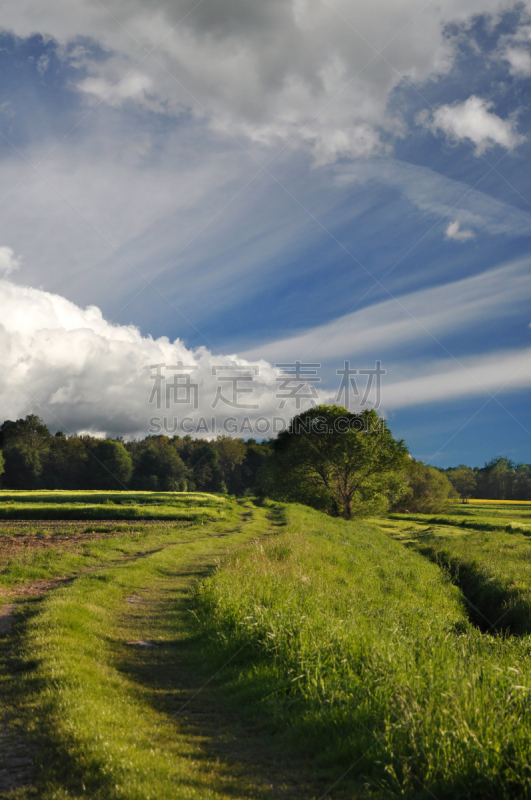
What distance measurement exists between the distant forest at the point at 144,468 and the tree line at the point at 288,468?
0.81 feet

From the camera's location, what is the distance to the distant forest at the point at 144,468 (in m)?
108

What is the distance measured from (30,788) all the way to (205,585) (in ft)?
26.3

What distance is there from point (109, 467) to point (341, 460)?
76879mm

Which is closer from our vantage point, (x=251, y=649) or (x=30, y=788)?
(x=30, y=788)

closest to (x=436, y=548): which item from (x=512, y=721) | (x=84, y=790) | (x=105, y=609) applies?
(x=105, y=609)

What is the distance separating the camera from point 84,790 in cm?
424

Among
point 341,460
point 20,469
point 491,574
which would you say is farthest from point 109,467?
point 491,574

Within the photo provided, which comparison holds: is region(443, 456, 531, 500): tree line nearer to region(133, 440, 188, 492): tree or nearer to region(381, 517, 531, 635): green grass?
region(133, 440, 188, 492): tree

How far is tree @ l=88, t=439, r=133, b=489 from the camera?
111950 millimetres

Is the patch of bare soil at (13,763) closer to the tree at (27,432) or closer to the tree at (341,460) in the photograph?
the tree at (341,460)

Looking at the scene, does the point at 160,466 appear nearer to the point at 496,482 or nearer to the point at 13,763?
the point at 496,482

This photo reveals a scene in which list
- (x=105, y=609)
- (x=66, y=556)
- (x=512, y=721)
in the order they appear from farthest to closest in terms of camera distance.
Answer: (x=66, y=556) < (x=105, y=609) < (x=512, y=721)

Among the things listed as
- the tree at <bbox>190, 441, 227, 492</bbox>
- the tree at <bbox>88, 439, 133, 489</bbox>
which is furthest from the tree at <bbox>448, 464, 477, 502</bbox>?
the tree at <bbox>88, 439, 133, 489</bbox>

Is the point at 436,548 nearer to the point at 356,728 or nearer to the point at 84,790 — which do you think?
the point at 356,728
